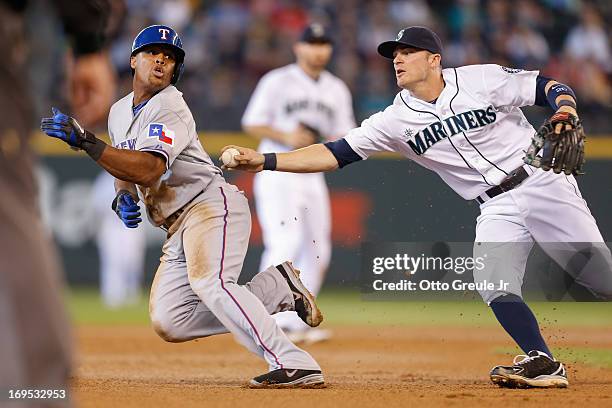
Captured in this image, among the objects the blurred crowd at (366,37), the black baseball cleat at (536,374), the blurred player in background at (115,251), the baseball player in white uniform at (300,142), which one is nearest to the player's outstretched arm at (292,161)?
the black baseball cleat at (536,374)

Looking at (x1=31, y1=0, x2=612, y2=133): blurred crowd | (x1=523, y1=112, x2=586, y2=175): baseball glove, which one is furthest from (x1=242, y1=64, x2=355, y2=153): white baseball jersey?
(x1=523, y1=112, x2=586, y2=175): baseball glove

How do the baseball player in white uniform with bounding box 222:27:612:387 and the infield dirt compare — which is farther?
the baseball player in white uniform with bounding box 222:27:612:387

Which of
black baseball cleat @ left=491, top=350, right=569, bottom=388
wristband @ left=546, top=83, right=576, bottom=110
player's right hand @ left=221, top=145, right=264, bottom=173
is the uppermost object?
wristband @ left=546, top=83, right=576, bottom=110

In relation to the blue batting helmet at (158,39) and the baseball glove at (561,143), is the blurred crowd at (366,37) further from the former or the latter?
the baseball glove at (561,143)

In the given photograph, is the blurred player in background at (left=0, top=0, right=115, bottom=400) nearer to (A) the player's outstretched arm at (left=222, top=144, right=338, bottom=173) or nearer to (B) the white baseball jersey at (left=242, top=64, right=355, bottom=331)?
(A) the player's outstretched arm at (left=222, top=144, right=338, bottom=173)

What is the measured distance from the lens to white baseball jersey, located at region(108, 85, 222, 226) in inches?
201

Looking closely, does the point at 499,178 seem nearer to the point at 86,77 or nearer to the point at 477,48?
the point at 86,77

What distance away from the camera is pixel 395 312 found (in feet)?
24.5

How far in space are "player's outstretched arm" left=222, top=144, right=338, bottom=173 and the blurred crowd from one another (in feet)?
22.9

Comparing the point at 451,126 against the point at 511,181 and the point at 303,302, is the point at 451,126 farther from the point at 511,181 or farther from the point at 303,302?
the point at 303,302

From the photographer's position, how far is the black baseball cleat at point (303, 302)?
569 centimetres

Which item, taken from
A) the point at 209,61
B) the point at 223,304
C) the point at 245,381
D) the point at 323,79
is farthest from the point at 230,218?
the point at 209,61

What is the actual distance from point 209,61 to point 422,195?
6.96 metres

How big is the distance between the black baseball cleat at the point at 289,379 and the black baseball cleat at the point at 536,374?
1.09 m
